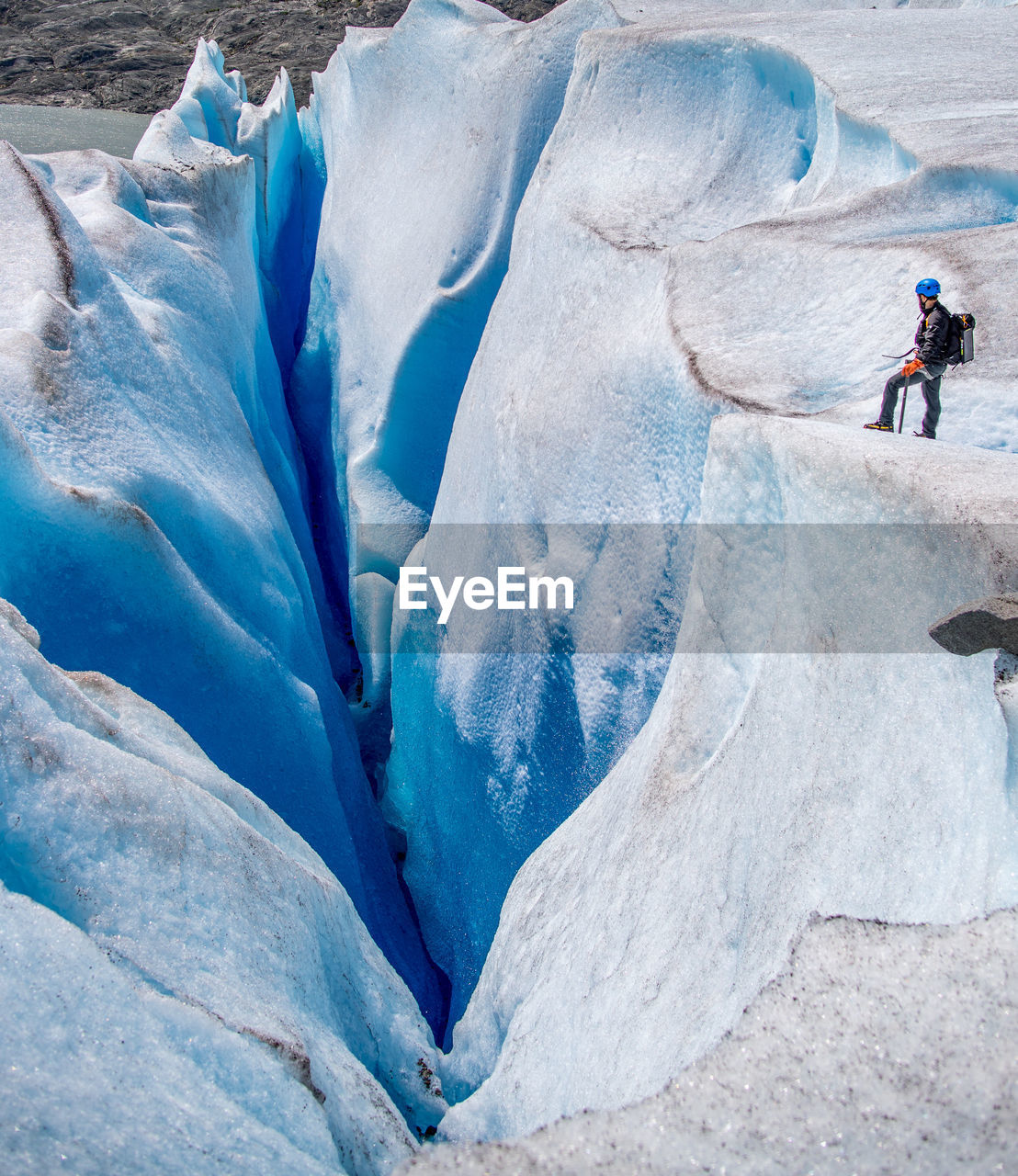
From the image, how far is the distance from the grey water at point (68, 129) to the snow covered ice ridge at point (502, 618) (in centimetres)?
516

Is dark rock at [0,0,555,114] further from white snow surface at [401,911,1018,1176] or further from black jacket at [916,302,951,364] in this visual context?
white snow surface at [401,911,1018,1176]

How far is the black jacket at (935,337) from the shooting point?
185 centimetres

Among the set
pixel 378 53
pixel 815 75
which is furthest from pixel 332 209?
pixel 815 75

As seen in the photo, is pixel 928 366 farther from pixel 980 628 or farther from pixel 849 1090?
pixel 849 1090

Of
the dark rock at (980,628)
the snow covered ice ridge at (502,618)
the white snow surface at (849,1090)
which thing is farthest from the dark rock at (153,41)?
the white snow surface at (849,1090)

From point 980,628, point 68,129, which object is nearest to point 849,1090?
point 980,628

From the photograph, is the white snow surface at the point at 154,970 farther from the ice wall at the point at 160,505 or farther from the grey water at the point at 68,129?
the grey water at the point at 68,129

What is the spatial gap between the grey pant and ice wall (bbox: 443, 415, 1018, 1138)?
0.25 metres

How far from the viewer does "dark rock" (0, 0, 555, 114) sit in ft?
35.6

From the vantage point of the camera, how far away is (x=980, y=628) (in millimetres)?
1114

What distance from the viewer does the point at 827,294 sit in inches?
93.3

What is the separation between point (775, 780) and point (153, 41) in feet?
47.7

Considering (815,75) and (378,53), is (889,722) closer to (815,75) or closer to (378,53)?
(815,75)

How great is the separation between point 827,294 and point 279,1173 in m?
2.42
